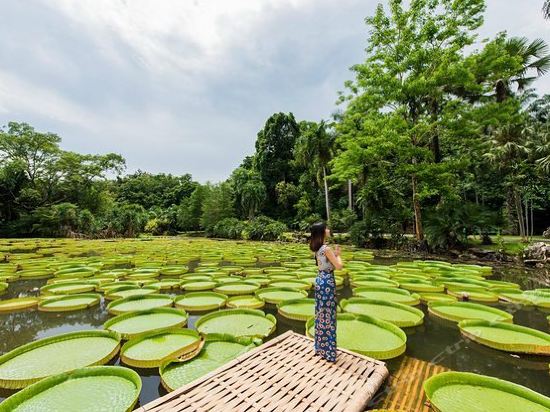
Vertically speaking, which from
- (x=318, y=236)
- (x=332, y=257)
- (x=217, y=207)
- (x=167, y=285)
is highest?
(x=217, y=207)

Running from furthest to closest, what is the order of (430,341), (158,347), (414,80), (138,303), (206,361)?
(414,80)
(138,303)
(430,341)
(158,347)
(206,361)

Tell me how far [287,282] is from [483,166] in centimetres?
2457

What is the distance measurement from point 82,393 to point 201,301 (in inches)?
126

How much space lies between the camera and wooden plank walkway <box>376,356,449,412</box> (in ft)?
8.41

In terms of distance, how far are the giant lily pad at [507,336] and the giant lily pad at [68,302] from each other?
276 inches

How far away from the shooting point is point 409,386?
9.53 ft

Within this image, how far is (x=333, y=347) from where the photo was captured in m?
3.01

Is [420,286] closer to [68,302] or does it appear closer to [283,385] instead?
[283,385]

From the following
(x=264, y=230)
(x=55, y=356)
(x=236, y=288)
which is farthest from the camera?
(x=264, y=230)

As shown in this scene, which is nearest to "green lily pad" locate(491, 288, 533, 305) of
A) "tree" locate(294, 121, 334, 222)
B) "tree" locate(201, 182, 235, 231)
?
"tree" locate(294, 121, 334, 222)

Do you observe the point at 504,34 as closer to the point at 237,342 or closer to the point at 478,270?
the point at 478,270

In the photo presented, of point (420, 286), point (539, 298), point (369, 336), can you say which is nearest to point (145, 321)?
point (369, 336)

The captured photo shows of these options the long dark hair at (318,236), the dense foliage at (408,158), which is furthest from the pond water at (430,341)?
the dense foliage at (408,158)

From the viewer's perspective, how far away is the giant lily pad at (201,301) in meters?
5.32
